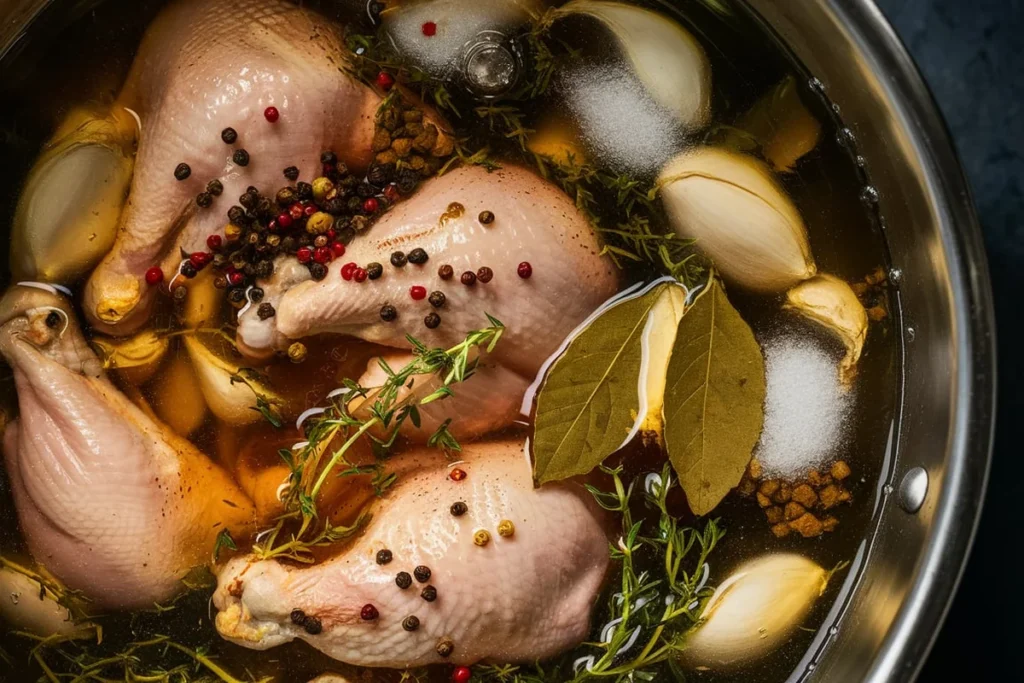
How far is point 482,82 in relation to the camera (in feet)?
4.87

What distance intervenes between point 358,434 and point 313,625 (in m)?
0.27

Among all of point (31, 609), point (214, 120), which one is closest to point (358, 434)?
point (214, 120)

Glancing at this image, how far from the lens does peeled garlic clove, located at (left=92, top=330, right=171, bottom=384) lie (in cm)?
145

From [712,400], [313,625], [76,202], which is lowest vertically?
[313,625]

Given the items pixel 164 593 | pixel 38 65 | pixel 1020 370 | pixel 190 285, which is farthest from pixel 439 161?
pixel 1020 370

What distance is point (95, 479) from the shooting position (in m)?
1.35

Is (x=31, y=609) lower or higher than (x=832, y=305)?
lower

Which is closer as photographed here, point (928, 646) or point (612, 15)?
Answer: point (928, 646)

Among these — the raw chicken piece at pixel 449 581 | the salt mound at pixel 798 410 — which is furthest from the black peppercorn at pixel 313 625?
the salt mound at pixel 798 410

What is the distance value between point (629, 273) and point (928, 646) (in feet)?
2.21

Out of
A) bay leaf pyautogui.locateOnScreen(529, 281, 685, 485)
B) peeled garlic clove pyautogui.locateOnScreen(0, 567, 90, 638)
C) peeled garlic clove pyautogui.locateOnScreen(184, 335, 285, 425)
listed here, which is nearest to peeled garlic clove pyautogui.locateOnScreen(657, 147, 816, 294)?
bay leaf pyautogui.locateOnScreen(529, 281, 685, 485)

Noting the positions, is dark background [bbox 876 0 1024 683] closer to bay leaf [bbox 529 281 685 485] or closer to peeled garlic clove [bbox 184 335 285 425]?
bay leaf [bbox 529 281 685 485]

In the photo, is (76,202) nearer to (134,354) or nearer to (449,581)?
(134,354)

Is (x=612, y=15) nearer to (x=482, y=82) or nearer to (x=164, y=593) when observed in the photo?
(x=482, y=82)
